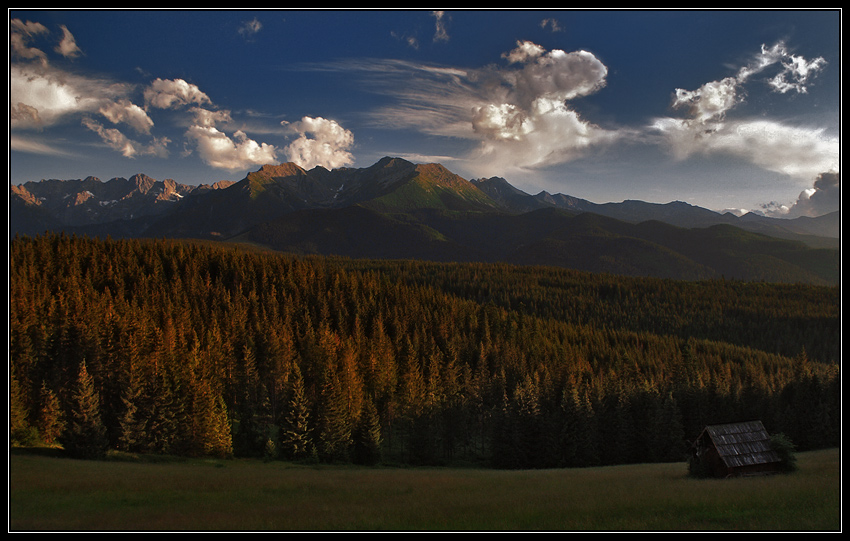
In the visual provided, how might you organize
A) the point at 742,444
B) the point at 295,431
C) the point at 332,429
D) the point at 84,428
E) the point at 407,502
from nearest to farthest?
1. the point at 407,502
2. the point at 742,444
3. the point at 84,428
4. the point at 295,431
5. the point at 332,429

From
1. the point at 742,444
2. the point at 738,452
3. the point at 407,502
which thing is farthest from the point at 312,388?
the point at 742,444

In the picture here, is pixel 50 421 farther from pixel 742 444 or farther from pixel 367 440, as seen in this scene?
pixel 742 444

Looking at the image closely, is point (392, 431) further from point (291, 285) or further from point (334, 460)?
point (291, 285)

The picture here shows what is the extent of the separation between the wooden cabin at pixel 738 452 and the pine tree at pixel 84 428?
60.3 m

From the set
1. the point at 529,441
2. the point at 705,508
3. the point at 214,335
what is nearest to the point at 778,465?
the point at 705,508

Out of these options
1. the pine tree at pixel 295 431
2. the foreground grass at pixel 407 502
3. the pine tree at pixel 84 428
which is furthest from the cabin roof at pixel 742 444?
the pine tree at pixel 84 428

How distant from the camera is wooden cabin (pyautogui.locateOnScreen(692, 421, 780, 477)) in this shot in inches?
1462

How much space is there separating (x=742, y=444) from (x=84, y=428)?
64.3 meters

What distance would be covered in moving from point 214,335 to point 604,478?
68.4 metres

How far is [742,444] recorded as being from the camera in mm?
38125

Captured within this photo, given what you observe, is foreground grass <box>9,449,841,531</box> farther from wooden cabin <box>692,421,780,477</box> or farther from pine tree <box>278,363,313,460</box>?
pine tree <box>278,363,313,460</box>

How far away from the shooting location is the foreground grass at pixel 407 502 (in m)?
22.4

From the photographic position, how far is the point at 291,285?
129 metres

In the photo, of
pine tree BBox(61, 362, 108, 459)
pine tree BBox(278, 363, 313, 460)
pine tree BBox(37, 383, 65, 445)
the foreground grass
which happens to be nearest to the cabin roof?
the foreground grass
